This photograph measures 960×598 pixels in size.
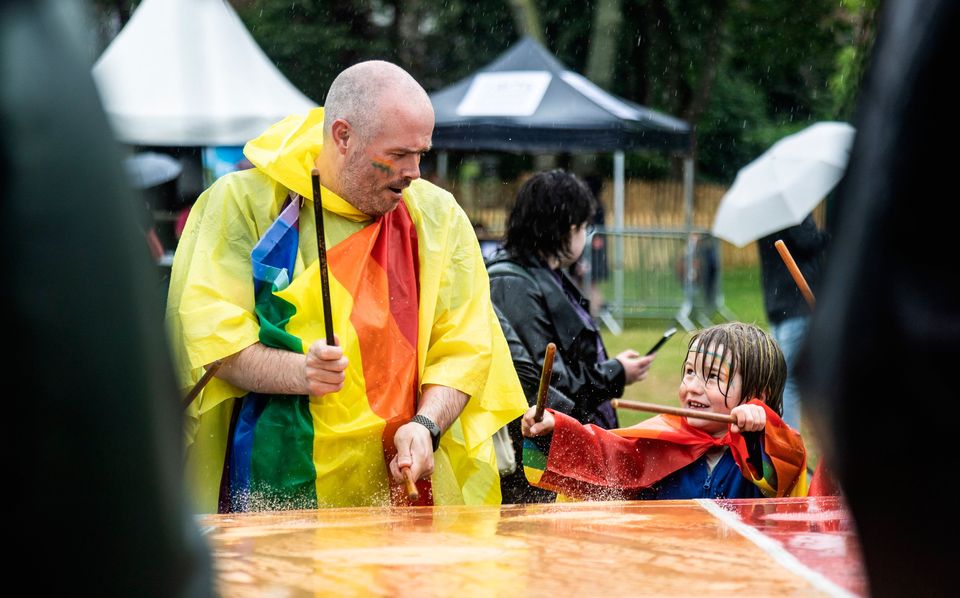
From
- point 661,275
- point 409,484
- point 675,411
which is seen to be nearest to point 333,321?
point 409,484

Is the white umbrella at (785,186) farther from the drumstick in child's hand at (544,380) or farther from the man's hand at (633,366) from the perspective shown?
the drumstick in child's hand at (544,380)

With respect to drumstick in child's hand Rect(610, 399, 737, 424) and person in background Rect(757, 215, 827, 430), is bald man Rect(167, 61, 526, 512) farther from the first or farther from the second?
person in background Rect(757, 215, 827, 430)

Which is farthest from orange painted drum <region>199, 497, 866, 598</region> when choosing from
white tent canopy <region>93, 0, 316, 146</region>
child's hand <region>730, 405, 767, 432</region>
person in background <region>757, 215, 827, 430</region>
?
white tent canopy <region>93, 0, 316, 146</region>

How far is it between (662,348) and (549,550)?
1046 centimetres

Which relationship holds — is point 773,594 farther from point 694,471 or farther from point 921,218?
point 694,471

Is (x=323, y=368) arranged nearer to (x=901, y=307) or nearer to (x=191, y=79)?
(x=901, y=307)

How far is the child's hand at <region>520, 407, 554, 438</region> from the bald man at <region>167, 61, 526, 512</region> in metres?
0.21

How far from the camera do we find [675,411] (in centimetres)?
301

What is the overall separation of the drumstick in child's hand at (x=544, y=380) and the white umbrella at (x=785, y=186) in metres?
3.14

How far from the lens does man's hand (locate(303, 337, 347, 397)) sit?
271 centimetres

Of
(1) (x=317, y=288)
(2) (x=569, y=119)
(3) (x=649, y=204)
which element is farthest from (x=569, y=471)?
(3) (x=649, y=204)

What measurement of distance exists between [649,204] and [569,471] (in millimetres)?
19262

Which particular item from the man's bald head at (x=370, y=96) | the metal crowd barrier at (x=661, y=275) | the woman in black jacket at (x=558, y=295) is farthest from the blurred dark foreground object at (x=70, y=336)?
the metal crowd barrier at (x=661, y=275)

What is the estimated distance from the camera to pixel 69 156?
82 cm
